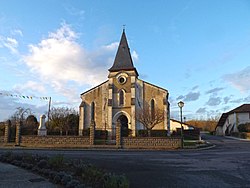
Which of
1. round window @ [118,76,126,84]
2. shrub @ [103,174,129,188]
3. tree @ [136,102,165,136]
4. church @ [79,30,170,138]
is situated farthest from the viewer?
round window @ [118,76,126,84]

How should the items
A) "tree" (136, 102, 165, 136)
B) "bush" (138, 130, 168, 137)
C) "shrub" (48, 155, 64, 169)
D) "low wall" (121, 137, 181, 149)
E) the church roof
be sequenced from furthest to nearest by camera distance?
the church roof
"bush" (138, 130, 168, 137)
"tree" (136, 102, 165, 136)
"low wall" (121, 137, 181, 149)
"shrub" (48, 155, 64, 169)

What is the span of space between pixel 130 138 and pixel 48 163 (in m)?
14.6

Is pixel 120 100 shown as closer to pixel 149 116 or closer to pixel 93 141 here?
pixel 149 116

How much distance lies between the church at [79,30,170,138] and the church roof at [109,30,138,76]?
18cm

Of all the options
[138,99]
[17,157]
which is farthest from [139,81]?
[17,157]

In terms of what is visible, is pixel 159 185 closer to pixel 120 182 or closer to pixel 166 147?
pixel 120 182

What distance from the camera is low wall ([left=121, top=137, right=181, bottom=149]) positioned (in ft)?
73.9

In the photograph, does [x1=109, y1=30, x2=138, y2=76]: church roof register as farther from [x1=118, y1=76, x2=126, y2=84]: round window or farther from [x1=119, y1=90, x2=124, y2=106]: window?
[x1=119, y1=90, x2=124, y2=106]: window

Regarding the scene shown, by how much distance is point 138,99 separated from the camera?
38312mm

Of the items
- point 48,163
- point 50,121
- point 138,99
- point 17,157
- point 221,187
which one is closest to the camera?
point 221,187

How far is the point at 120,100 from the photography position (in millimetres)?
38562

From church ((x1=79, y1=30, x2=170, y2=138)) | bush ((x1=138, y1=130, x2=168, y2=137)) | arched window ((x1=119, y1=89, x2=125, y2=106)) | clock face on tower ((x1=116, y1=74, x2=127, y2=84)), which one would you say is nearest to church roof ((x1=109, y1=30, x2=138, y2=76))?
church ((x1=79, y1=30, x2=170, y2=138))

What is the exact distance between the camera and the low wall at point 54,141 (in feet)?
75.6

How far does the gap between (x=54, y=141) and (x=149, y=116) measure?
14.3 m
